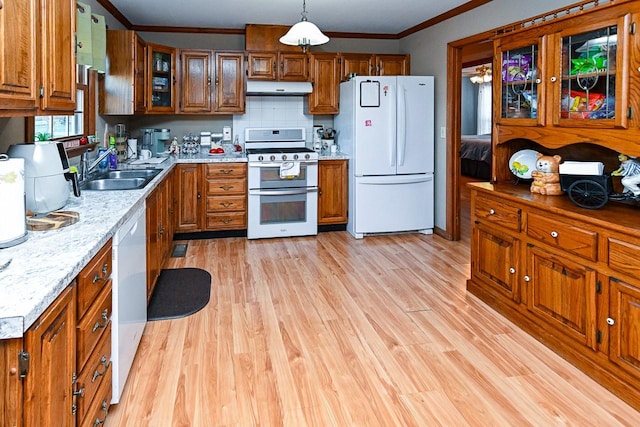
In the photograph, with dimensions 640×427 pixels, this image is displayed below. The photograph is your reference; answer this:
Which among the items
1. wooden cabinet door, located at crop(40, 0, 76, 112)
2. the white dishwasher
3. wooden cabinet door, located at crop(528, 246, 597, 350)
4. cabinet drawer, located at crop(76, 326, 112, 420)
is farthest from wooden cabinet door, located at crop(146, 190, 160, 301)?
wooden cabinet door, located at crop(528, 246, 597, 350)

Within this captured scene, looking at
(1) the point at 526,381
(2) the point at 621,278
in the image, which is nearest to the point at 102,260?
(1) the point at 526,381

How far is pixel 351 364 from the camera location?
260 cm

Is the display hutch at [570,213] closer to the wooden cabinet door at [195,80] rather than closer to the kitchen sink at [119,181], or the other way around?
the kitchen sink at [119,181]

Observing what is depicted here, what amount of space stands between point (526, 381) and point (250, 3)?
13.1 feet

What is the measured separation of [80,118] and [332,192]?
2.76 meters

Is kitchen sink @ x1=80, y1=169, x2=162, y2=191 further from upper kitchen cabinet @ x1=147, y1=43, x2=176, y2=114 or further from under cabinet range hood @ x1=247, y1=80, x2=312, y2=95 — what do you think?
under cabinet range hood @ x1=247, y1=80, x2=312, y2=95

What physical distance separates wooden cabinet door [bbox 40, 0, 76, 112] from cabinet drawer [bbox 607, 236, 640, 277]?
8.47 ft

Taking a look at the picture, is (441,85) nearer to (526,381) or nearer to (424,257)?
(424,257)

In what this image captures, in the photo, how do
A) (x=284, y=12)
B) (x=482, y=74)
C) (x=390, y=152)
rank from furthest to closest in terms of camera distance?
(x=482, y=74) → (x=390, y=152) → (x=284, y=12)

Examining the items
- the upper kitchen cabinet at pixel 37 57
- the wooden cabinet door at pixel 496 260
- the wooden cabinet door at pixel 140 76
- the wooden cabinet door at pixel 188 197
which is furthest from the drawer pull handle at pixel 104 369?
the wooden cabinet door at pixel 188 197

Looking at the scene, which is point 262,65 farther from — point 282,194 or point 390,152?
point 390,152

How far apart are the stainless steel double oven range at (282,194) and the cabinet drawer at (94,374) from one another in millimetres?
3434

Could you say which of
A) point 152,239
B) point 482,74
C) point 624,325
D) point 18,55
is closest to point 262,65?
point 152,239

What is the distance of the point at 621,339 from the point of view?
7.36 ft
